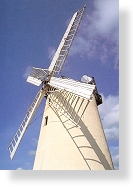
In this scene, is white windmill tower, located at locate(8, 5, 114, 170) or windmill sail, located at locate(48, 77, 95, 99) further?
white windmill tower, located at locate(8, 5, 114, 170)

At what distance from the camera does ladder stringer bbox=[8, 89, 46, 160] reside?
444 centimetres

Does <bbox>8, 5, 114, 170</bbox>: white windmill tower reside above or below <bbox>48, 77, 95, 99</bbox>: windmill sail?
below

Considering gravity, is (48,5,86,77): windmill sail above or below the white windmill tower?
above

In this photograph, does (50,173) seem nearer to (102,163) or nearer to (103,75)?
(102,163)

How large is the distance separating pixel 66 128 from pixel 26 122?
80 centimetres

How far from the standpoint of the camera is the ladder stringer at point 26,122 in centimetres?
444

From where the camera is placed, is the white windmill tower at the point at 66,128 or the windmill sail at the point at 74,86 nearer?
the windmill sail at the point at 74,86

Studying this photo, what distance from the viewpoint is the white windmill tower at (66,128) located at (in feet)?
12.8

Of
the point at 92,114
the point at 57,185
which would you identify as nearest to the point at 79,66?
the point at 92,114

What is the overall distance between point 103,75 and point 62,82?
77cm

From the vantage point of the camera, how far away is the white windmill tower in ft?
12.8

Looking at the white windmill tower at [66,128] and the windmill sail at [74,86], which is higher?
the windmill sail at [74,86]

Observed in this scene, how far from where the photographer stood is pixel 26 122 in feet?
15.1

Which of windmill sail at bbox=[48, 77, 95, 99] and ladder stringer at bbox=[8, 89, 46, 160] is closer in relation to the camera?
windmill sail at bbox=[48, 77, 95, 99]
